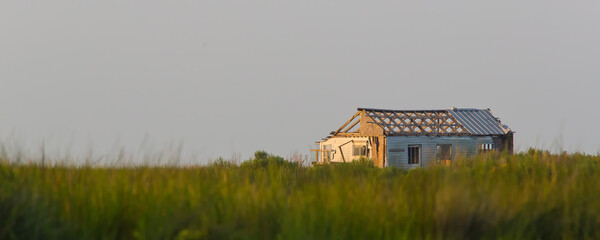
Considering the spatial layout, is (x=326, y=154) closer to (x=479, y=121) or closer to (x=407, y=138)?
(x=407, y=138)

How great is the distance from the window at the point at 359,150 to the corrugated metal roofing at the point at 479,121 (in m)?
7.54

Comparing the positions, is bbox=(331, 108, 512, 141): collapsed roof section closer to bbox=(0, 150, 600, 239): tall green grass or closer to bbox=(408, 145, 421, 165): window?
bbox=(408, 145, 421, 165): window

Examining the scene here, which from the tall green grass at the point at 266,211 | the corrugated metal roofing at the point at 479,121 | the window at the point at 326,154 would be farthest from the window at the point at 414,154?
the tall green grass at the point at 266,211

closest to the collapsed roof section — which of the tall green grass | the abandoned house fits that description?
the abandoned house

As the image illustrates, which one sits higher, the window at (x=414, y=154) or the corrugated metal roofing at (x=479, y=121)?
the corrugated metal roofing at (x=479, y=121)

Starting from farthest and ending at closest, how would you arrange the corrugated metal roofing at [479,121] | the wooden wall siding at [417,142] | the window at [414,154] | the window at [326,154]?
the corrugated metal roofing at [479,121] → the window at [326,154] → the window at [414,154] → the wooden wall siding at [417,142]

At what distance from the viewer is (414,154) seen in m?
33.1

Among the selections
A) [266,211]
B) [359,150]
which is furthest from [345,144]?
[266,211]

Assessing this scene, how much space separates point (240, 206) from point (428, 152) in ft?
95.1

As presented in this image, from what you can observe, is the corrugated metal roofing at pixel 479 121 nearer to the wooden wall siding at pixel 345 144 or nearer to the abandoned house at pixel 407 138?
the abandoned house at pixel 407 138

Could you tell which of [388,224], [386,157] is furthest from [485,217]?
[386,157]

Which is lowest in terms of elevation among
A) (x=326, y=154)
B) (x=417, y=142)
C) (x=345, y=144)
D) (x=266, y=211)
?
(x=326, y=154)

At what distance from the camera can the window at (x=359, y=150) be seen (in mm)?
33000

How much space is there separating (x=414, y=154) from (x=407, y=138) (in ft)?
4.60
